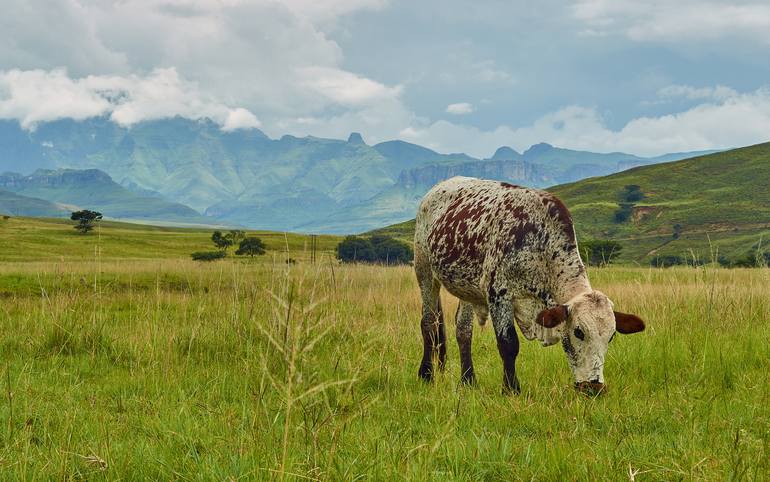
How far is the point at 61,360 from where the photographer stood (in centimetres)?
828

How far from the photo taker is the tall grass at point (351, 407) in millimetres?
3681

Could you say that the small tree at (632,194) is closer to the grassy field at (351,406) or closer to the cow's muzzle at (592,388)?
the grassy field at (351,406)

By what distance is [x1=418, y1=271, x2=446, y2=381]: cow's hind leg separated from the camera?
27.9ft

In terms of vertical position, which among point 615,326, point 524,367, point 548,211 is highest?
point 548,211

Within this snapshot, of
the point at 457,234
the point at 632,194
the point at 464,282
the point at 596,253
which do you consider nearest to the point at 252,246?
the point at 596,253

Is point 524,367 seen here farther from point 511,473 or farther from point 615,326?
point 511,473

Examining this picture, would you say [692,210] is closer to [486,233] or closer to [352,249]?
[352,249]

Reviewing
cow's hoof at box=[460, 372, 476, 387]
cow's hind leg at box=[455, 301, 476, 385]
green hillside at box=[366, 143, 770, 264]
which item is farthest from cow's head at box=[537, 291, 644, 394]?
green hillside at box=[366, 143, 770, 264]

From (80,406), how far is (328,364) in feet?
9.91

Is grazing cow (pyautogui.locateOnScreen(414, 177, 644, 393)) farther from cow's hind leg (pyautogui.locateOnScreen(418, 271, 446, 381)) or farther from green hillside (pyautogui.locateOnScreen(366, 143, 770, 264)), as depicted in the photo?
green hillside (pyautogui.locateOnScreen(366, 143, 770, 264))

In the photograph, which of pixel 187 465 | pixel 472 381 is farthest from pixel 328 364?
pixel 187 465

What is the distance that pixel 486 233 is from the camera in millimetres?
7551

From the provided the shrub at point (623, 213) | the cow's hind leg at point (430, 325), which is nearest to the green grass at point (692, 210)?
the shrub at point (623, 213)

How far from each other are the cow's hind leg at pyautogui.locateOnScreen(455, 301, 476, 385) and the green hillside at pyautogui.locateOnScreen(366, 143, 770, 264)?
11702 centimetres
